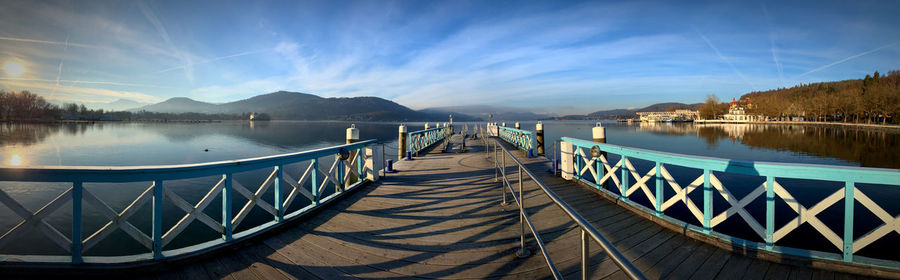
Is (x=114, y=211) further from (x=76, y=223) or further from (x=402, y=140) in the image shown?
(x=402, y=140)

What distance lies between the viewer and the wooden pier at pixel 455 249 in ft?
9.38

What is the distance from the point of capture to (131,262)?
2.79 metres

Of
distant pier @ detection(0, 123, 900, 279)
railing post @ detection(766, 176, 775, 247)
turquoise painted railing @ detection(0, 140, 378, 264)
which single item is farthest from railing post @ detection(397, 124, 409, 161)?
railing post @ detection(766, 176, 775, 247)

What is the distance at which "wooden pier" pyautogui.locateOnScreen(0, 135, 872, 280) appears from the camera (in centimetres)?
286

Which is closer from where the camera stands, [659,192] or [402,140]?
[659,192]

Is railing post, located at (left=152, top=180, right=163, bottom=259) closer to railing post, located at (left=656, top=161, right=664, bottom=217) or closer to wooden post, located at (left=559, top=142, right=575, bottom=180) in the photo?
railing post, located at (left=656, top=161, right=664, bottom=217)

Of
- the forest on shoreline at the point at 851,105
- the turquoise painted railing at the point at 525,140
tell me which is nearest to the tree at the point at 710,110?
the forest on shoreline at the point at 851,105

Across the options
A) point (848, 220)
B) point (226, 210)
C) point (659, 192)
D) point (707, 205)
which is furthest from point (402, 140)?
Result: point (848, 220)

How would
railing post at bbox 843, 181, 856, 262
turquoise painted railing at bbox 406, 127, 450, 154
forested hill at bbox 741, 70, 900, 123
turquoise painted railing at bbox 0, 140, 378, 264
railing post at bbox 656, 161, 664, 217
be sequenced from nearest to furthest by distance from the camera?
turquoise painted railing at bbox 0, 140, 378, 264 → railing post at bbox 843, 181, 856, 262 → railing post at bbox 656, 161, 664, 217 → turquoise painted railing at bbox 406, 127, 450, 154 → forested hill at bbox 741, 70, 900, 123

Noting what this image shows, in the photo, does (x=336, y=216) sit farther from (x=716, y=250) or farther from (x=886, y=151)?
(x=886, y=151)

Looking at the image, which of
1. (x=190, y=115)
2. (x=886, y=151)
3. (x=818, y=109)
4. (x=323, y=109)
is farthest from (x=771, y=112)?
(x=190, y=115)

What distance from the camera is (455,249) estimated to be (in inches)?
133

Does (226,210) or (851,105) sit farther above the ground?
(851,105)

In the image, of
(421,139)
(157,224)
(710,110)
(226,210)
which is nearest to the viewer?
(157,224)
